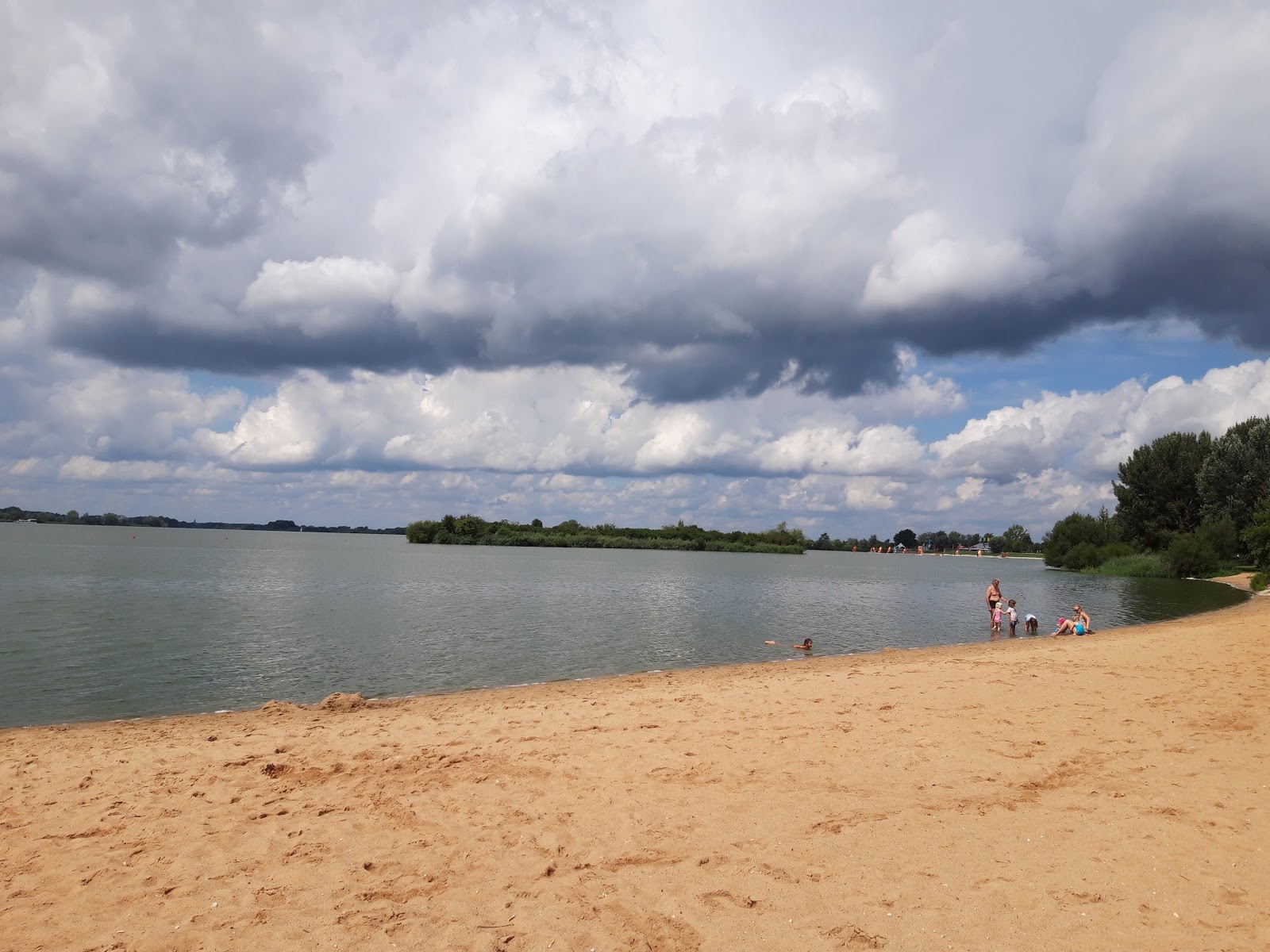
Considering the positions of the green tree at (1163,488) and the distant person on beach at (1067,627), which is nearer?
the distant person on beach at (1067,627)

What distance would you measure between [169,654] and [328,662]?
4.58 metres

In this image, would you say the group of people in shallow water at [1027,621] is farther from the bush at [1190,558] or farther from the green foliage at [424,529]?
the green foliage at [424,529]

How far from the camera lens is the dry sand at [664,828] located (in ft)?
18.4

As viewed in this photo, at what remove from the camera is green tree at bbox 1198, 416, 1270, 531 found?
65.6 metres

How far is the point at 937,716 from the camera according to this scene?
465 inches

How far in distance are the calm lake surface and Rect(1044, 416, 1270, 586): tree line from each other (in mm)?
8570

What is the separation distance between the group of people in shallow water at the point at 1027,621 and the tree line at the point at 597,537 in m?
129

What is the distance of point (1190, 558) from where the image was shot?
65.7 metres

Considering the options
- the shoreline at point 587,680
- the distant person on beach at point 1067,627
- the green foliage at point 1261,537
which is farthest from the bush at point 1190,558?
the distant person on beach at point 1067,627

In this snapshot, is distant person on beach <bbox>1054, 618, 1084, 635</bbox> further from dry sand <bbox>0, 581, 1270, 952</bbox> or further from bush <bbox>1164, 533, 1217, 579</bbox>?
bush <bbox>1164, 533, 1217, 579</bbox>

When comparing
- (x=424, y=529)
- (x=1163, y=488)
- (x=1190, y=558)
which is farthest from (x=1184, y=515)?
(x=424, y=529)

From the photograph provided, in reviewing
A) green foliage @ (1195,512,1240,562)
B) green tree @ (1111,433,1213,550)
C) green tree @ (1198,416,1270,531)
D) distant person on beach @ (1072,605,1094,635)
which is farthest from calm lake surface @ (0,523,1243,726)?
green tree @ (1111,433,1213,550)

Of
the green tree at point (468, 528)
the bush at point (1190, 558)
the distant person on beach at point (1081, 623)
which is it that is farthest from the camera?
the green tree at point (468, 528)

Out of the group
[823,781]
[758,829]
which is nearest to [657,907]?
[758,829]
